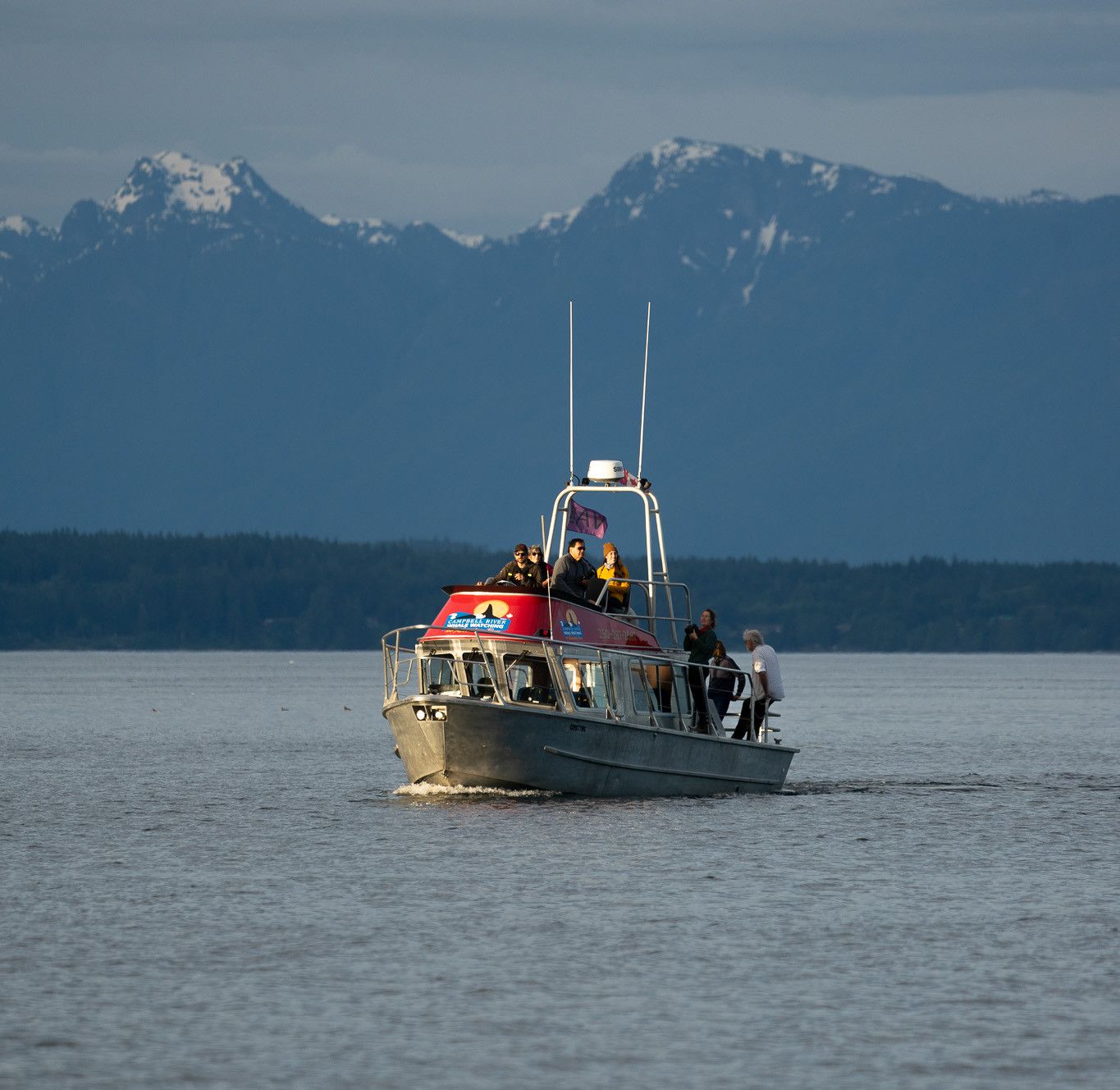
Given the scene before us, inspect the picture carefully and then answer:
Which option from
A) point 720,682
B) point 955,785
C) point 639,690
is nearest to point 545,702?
point 639,690

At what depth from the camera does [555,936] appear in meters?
26.1

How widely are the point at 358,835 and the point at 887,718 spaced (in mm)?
59880

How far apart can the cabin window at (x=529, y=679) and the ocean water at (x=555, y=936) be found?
1.89 meters

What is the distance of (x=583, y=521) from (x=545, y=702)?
11.9 ft

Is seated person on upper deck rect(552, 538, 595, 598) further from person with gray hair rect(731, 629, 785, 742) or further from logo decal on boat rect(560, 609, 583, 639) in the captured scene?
person with gray hair rect(731, 629, 785, 742)

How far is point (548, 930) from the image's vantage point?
26.5 meters

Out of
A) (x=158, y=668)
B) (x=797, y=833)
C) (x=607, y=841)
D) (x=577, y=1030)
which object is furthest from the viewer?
(x=158, y=668)

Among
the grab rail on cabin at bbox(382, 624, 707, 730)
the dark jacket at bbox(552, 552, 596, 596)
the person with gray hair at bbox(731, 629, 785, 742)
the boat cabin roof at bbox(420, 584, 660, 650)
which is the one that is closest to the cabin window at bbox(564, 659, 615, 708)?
the grab rail on cabin at bbox(382, 624, 707, 730)

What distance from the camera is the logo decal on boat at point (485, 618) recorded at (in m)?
36.4

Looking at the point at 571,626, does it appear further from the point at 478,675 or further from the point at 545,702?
the point at 478,675

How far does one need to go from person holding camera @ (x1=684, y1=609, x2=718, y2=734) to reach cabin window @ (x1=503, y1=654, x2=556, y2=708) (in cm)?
303

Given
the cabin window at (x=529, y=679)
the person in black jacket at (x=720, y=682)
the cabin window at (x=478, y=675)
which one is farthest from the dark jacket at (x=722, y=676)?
the cabin window at (x=478, y=675)

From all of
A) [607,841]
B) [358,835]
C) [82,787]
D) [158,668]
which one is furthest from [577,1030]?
[158,668]

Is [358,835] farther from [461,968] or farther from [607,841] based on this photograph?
[461,968]
